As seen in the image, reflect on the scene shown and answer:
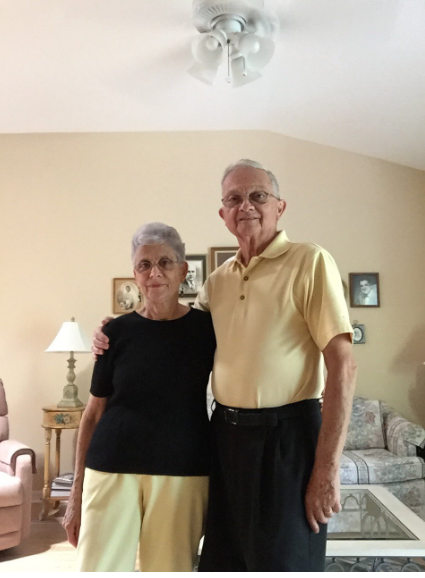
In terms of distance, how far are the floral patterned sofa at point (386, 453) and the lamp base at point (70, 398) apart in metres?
1.99

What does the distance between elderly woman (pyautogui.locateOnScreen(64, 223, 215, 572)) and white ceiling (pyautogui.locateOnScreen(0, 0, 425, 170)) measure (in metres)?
1.81

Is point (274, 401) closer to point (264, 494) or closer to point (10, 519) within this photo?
point (264, 494)

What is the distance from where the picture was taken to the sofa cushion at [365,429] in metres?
3.70

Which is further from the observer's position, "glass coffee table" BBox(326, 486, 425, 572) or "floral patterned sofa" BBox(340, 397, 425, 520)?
"floral patterned sofa" BBox(340, 397, 425, 520)

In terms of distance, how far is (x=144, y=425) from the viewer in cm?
125

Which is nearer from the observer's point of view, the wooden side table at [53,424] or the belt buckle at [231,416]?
the belt buckle at [231,416]


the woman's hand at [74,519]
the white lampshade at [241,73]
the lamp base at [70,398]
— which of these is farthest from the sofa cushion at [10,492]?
the white lampshade at [241,73]

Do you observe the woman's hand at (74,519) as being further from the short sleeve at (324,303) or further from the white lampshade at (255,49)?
the white lampshade at (255,49)

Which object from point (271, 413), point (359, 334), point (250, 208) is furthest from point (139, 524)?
point (359, 334)

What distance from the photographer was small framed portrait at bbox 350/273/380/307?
412 cm

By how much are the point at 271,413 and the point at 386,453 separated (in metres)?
2.76

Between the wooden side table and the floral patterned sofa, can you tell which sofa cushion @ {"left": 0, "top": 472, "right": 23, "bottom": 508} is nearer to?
the wooden side table

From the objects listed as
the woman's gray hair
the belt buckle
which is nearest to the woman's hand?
the belt buckle

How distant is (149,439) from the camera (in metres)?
1.23
